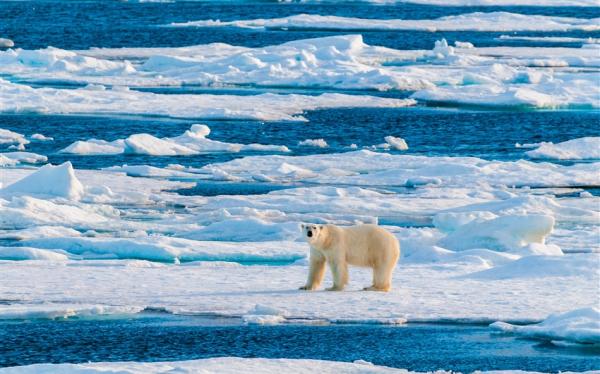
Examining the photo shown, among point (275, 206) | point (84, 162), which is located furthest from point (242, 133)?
point (275, 206)

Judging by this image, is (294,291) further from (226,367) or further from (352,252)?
(226,367)

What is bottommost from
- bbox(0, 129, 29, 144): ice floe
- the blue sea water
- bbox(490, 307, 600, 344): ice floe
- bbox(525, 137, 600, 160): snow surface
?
bbox(490, 307, 600, 344): ice floe

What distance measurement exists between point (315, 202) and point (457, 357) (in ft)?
23.8

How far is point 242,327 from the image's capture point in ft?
30.1

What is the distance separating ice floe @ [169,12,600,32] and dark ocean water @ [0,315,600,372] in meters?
36.3

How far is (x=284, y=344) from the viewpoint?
28.7 feet

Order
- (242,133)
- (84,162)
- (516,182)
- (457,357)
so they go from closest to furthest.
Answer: (457,357) → (516,182) → (84,162) → (242,133)

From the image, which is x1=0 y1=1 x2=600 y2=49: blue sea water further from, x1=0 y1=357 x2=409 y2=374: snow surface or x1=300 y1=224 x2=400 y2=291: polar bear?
x1=0 y1=357 x2=409 y2=374: snow surface

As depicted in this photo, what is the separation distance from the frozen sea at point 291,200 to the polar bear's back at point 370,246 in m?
0.29

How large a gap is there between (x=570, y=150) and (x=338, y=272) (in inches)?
427

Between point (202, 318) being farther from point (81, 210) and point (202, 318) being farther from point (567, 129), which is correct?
point (567, 129)

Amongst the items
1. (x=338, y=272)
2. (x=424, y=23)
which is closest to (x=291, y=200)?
(x=338, y=272)

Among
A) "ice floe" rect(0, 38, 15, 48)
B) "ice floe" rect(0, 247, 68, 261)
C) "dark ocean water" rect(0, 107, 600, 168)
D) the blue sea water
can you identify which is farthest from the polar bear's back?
the blue sea water

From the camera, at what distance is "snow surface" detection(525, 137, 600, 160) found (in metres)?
20.0
